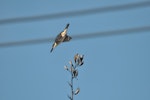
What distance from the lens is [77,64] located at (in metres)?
3.04

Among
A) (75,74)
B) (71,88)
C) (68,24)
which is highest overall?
(68,24)

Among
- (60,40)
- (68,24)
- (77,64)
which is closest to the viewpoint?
(60,40)

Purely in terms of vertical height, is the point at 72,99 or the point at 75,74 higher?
the point at 75,74

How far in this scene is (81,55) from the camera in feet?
10.4

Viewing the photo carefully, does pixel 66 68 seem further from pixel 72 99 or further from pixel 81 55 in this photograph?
pixel 72 99

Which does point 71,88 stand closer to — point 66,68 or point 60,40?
point 66,68

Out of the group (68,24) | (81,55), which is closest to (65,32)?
(68,24)

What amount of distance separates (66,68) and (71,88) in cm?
41

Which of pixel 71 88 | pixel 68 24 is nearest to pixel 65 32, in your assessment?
pixel 68 24

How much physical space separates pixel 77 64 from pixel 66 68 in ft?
0.74

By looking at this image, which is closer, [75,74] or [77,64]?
[75,74]

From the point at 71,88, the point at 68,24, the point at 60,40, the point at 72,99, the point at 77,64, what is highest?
the point at 68,24

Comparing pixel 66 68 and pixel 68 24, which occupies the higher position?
pixel 68 24

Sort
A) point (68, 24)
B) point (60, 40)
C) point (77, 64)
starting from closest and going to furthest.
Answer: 1. point (60, 40)
2. point (68, 24)
3. point (77, 64)
